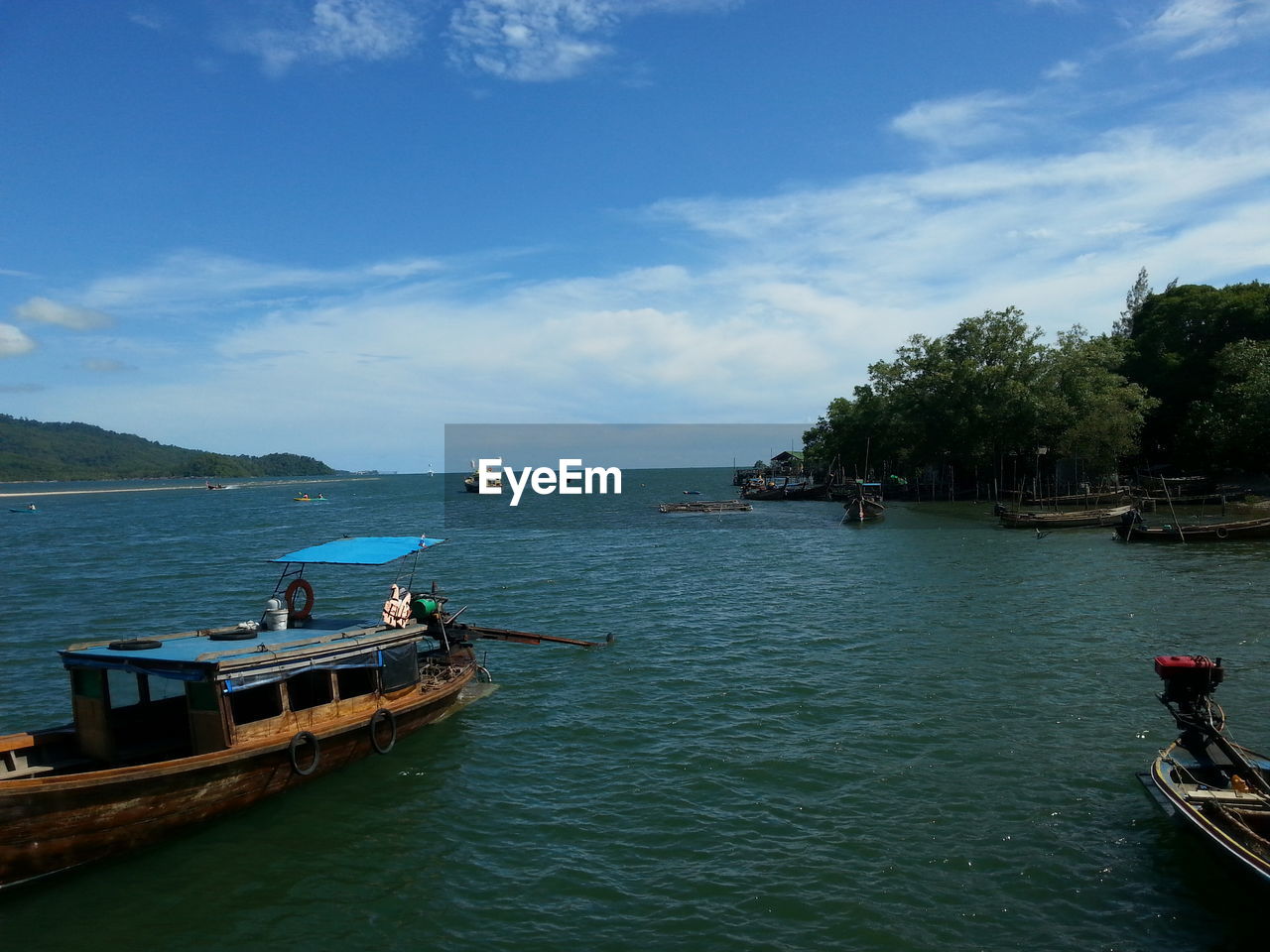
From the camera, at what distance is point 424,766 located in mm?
15133

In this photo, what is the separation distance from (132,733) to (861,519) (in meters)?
55.7

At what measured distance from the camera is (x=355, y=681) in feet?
50.2

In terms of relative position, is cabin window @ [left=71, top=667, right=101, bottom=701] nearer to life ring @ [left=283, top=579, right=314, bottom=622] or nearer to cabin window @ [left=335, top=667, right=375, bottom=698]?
cabin window @ [left=335, top=667, right=375, bottom=698]

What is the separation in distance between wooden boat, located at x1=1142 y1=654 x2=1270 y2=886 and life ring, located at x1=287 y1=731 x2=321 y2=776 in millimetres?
13332

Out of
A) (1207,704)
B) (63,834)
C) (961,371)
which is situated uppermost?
(961,371)

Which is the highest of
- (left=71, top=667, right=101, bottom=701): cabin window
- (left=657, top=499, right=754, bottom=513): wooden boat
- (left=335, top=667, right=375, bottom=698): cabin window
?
(left=657, top=499, right=754, bottom=513): wooden boat

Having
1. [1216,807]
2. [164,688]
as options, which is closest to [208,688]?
[164,688]

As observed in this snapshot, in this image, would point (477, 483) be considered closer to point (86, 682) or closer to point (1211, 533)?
point (1211, 533)

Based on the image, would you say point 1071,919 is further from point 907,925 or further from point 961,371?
point 961,371

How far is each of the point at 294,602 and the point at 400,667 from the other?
3.60 meters

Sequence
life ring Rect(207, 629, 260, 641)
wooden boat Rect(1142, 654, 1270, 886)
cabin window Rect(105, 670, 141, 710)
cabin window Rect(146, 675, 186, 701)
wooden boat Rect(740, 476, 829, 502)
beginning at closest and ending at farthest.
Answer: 1. wooden boat Rect(1142, 654, 1270, 886)
2. cabin window Rect(105, 670, 141, 710)
3. cabin window Rect(146, 675, 186, 701)
4. life ring Rect(207, 629, 260, 641)
5. wooden boat Rect(740, 476, 829, 502)

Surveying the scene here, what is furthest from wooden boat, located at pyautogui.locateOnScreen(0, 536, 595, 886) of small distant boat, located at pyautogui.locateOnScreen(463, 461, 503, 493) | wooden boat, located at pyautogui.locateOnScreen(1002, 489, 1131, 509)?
small distant boat, located at pyautogui.locateOnScreen(463, 461, 503, 493)

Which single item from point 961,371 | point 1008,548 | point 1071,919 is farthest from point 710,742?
point 961,371

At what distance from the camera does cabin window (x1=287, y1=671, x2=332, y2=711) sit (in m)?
14.3
